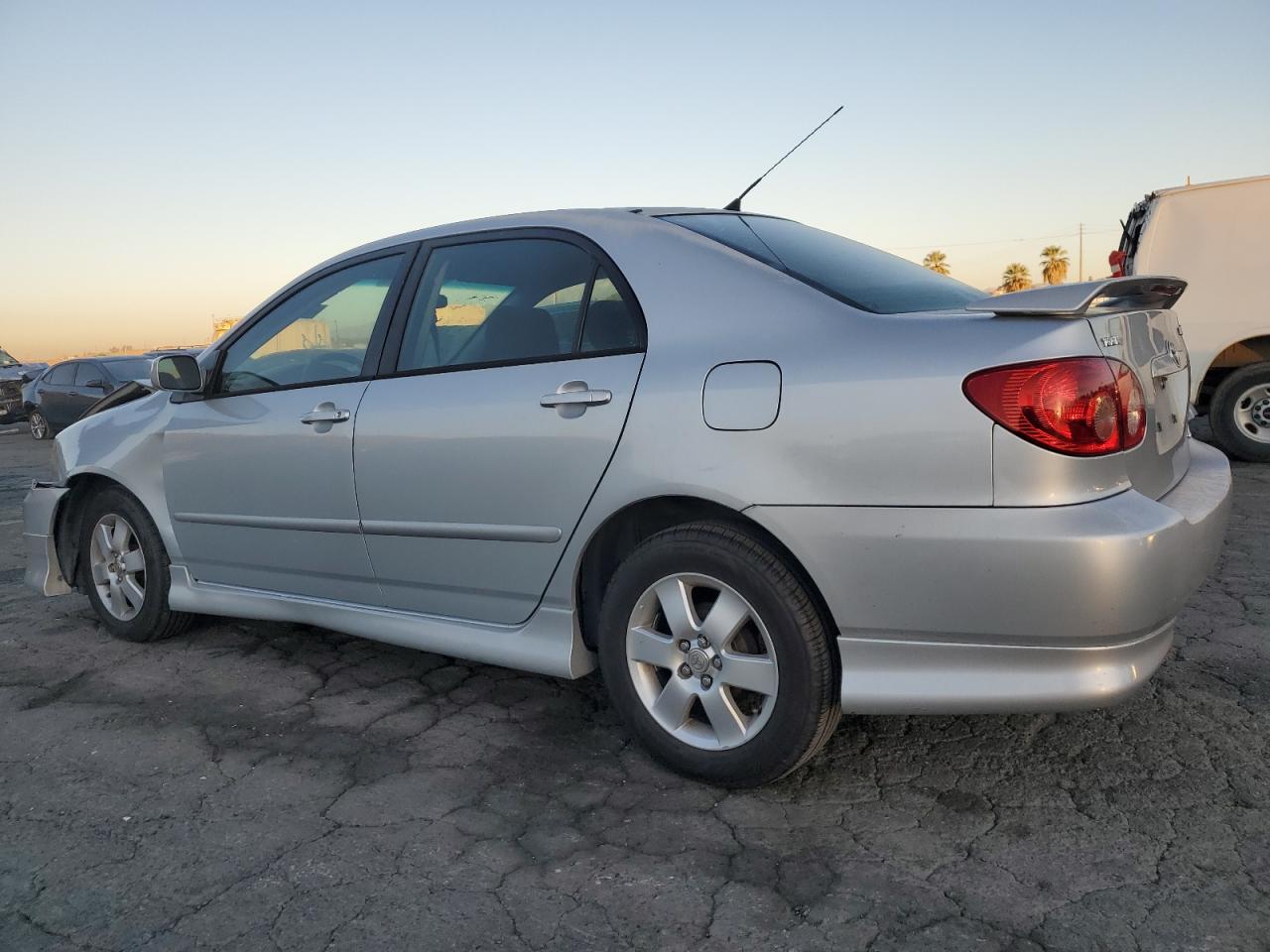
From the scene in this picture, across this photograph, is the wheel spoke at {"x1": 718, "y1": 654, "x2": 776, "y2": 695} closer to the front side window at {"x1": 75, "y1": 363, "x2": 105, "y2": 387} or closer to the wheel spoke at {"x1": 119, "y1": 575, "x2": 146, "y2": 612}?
the wheel spoke at {"x1": 119, "y1": 575, "x2": 146, "y2": 612}

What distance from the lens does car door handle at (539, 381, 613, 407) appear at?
9.06 ft

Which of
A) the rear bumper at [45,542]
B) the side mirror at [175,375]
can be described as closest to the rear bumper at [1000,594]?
the side mirror at [175,375]

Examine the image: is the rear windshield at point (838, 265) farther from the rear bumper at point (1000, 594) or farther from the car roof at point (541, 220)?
the rear bumper at point (1000, 594)

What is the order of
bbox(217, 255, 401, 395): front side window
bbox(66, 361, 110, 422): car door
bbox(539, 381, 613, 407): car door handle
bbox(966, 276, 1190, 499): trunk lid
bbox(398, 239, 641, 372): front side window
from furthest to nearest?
1. bbox(66, 361, 110, 422): car door
2. bbox(217, 255, 401, 395): front side window
3. bbox(398, 239, 641, 372): front side window
4. bbox(539, 381, 613, 407): car door handle
5. bbox(966, 276, 1190, 499): trunk lid

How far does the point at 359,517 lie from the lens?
335 centimetres

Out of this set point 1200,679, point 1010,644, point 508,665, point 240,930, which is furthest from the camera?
point 1200,679

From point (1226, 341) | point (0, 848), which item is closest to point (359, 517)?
point (0, 848)

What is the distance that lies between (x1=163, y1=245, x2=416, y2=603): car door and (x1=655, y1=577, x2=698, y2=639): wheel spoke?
1202 millimetres

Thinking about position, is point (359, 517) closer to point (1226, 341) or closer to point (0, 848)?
point (0, 848)

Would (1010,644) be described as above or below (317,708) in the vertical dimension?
above

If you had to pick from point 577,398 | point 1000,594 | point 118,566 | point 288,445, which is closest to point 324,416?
point 288,445

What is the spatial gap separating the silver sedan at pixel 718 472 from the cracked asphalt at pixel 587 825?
0.27 metres

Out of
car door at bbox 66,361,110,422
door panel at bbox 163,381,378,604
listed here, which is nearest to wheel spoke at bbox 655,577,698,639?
door panel at bbox 163,381,378,604

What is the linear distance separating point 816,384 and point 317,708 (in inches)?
82.5
